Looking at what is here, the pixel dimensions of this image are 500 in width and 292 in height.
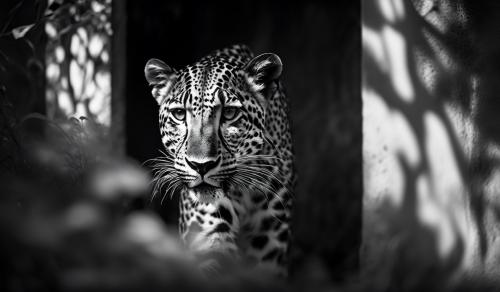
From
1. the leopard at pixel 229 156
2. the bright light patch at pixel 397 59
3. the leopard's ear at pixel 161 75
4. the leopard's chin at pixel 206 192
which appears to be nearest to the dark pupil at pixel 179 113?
the leopard at pixel 229 156

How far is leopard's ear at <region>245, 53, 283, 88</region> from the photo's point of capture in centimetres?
399

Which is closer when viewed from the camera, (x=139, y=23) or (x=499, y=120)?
(x=499, y=120)

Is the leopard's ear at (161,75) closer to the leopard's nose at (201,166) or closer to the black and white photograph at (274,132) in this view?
the black and white photograph at (274,132)

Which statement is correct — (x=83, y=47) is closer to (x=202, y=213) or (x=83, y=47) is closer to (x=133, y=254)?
(x=202, y=213)

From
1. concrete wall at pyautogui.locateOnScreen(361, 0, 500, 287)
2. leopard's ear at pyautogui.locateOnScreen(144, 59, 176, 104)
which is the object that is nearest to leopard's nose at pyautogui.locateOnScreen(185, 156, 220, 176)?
leopard's ear at pyautogui.locateOnScreen(144, 59, 176, 104)

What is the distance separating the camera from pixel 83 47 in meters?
5.32

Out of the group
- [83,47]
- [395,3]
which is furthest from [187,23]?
[395,3]

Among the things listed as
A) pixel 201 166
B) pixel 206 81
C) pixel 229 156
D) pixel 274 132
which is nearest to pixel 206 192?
pixel 201 166

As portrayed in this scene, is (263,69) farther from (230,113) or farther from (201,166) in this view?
(201,166)

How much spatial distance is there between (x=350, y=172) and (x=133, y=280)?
5.67 meters

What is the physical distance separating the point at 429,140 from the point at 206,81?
1481mm

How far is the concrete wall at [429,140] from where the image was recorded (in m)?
4.02

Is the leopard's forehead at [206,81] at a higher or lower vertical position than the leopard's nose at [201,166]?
higher

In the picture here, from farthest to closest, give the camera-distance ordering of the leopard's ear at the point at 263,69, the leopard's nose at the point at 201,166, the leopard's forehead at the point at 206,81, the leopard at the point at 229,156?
the leopard's ear at the point at 263,69 < the leopard's forehead at the point at 206,81 < the leopard at the point at 229,156 < the leopard's nose at the point at 201,166
